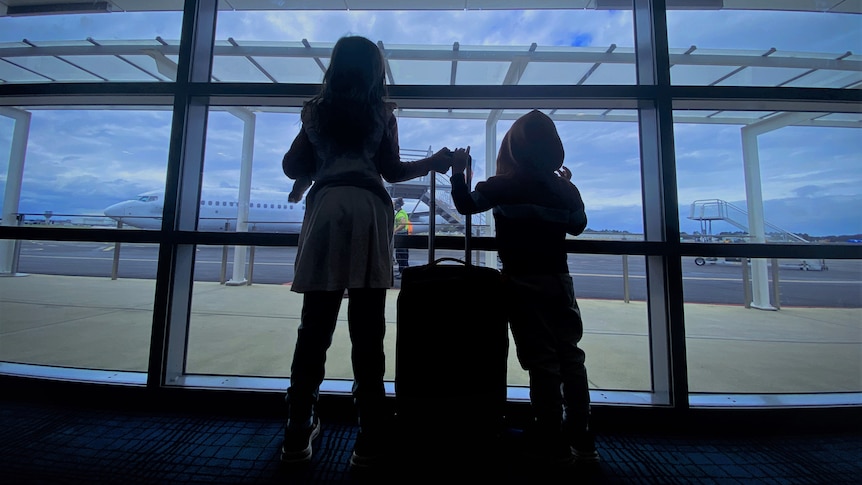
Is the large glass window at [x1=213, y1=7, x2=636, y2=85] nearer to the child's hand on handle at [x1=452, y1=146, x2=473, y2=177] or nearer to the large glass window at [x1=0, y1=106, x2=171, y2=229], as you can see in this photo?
the large glass window at [x1=0, y1=106, x2=171, y2=229]

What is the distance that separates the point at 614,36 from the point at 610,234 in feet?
5.33

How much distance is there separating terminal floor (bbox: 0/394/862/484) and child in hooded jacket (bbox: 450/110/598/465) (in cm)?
17

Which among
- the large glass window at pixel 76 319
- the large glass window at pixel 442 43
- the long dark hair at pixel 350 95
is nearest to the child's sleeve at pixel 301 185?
the long dark hair at pixel 350 95

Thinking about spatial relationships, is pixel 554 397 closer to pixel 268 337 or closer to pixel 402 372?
pixel 402 372

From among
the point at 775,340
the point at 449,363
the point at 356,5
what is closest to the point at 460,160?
the point at 449,363

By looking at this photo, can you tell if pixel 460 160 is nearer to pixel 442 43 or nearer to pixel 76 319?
pixel 442 43

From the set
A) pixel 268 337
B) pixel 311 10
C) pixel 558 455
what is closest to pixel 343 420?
pixel 558 455

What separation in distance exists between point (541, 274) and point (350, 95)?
895mm

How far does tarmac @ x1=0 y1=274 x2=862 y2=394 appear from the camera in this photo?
5.91ft

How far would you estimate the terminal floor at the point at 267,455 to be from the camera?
96cm

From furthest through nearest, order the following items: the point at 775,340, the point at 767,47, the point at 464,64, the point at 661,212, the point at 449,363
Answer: the point at 464,64, the point at 775,340, the point at 767,47, the point at 661,212, the point at 449,363

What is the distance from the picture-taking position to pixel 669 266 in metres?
1.33

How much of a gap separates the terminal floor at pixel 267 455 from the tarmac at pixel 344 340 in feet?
1.02

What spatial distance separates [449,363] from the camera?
938 millimetres
